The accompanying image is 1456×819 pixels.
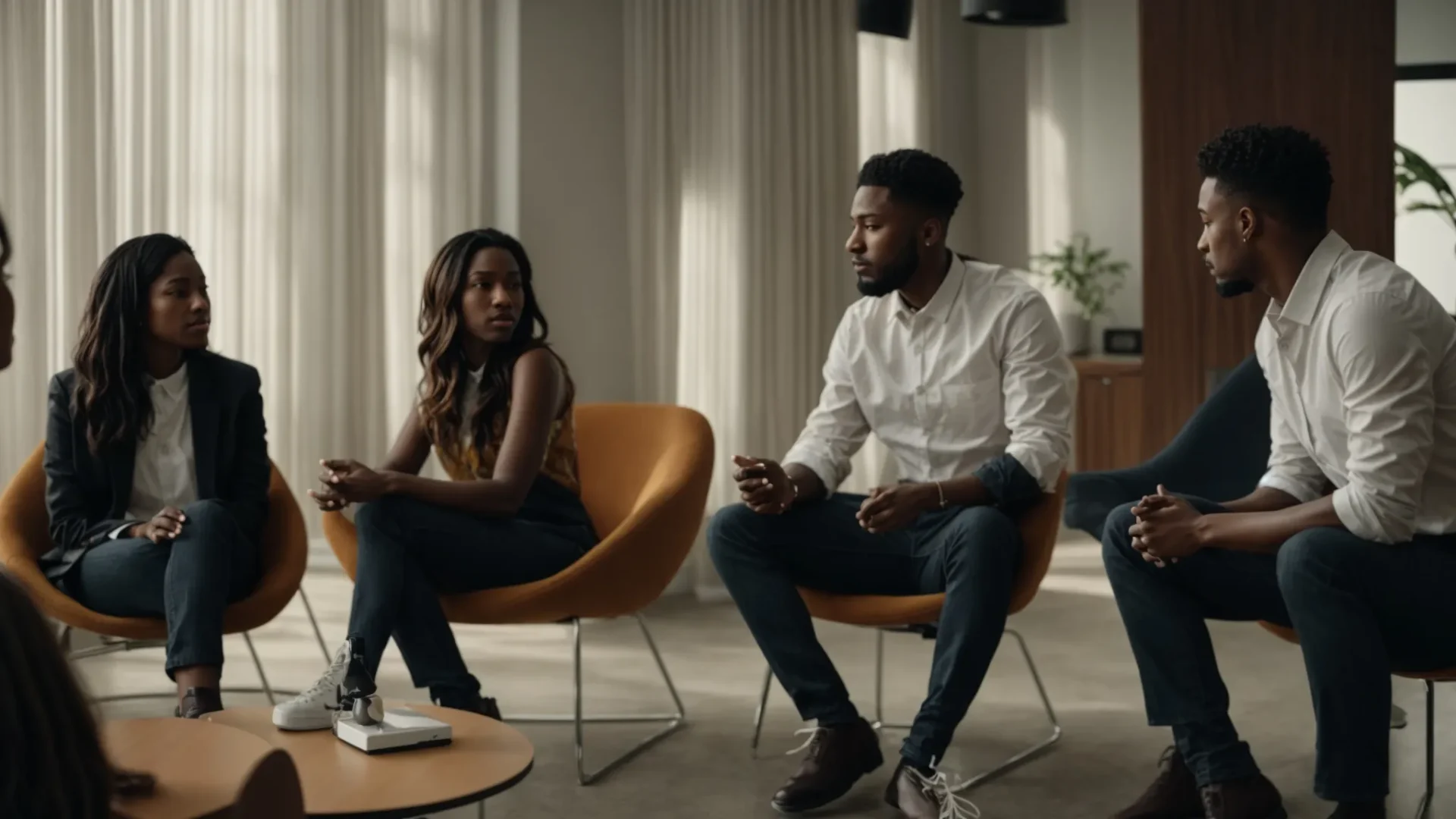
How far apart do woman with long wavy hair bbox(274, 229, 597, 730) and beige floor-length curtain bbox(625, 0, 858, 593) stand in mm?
1821

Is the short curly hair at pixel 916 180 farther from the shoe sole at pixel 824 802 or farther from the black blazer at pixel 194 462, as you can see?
the black blazer at pixel 194 462

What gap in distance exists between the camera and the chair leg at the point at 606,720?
3.48 meters

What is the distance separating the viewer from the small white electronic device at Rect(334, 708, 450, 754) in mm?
2504

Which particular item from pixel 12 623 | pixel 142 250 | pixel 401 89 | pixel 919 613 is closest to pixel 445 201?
pixel 401 89

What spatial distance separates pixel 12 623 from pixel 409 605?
230 cm

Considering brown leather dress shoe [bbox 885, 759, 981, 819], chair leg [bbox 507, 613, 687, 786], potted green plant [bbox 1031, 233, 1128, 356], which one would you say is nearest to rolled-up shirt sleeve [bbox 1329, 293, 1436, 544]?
brown leather dress shoe [bbox 885, 759, 981, 819]

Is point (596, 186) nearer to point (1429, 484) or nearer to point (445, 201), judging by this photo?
point (445, 201)

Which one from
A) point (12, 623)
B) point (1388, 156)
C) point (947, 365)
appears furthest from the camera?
point (1388, 156)

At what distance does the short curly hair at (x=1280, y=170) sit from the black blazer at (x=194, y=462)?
2.15 meters

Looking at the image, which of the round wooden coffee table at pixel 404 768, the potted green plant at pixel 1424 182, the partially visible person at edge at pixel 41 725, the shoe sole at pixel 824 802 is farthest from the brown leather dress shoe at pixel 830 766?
the potted green plant at pixel 1424 182

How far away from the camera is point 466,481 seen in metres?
3.60

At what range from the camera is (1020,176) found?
25.1ft

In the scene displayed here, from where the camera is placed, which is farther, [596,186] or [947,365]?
[596,186]

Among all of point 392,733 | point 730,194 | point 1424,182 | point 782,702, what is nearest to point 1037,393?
point 782,702
